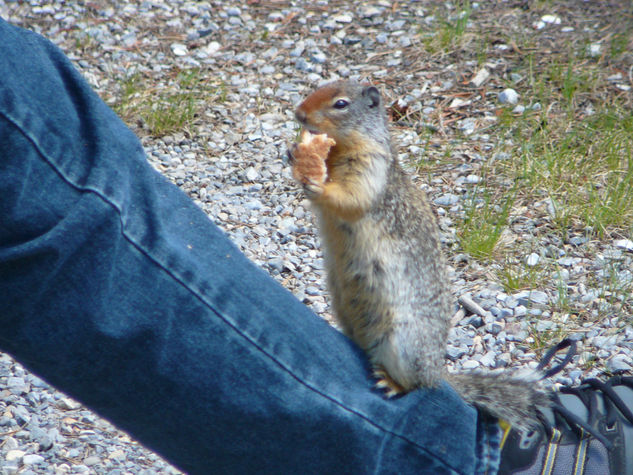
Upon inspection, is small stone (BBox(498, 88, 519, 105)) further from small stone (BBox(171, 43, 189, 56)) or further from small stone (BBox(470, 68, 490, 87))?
small stone (BBox(171, 43, 189, 56))

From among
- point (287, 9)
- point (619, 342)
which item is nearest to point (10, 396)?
point (619, 342)

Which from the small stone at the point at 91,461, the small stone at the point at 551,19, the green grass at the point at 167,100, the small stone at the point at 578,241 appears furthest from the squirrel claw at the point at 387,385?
the small stone at the point at 551,19

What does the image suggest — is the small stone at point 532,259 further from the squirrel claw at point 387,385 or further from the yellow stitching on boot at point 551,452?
the squirrel claw at point 387,385

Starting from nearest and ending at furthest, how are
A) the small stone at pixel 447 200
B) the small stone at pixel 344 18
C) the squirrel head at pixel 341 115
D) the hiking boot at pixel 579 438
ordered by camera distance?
1. the hiking boot at pixel 579 438
2. the squirrel head at pixel 341 115
3. the small stone at pixel 447 200
4. the small stone at pixel 344 18

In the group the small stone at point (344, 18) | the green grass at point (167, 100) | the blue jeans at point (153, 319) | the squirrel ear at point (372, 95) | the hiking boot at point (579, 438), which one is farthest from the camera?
the small stone at point (344, 18)

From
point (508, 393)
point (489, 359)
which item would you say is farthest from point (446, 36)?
point (508, 393)

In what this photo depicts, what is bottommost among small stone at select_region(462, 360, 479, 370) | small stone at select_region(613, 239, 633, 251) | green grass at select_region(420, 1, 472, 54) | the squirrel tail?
small stone at select_region(462, 360, 479, 370)

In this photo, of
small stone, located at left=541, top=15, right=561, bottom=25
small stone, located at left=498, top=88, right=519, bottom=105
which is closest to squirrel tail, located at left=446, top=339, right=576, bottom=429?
small stone, located at left=498, top=88, right=519, bottom=105
